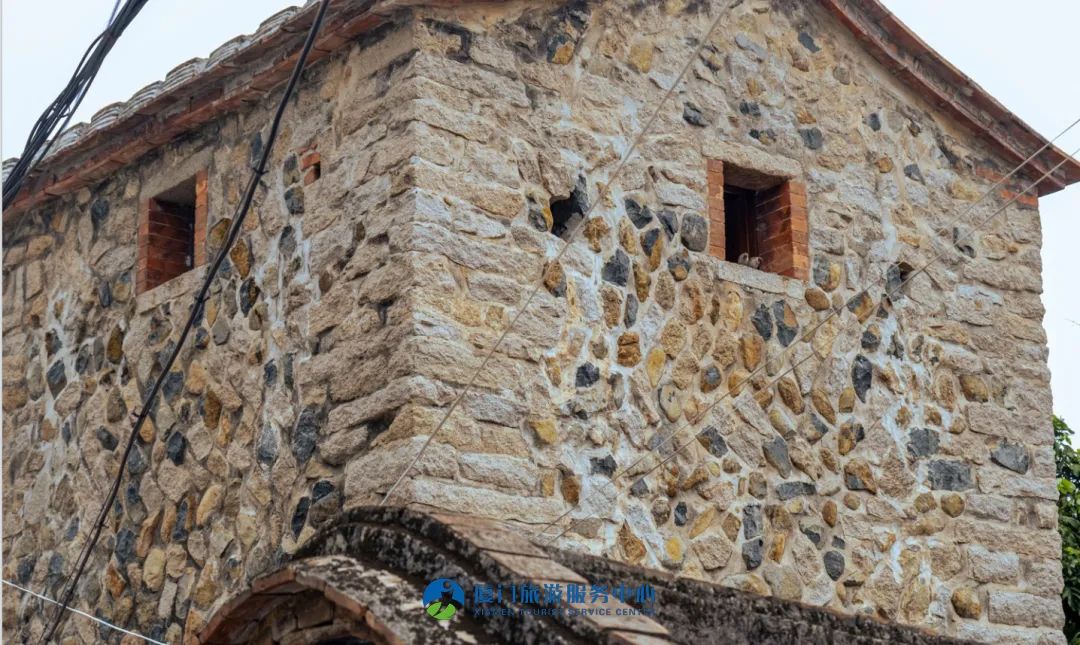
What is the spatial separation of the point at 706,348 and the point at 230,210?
98.1 inches

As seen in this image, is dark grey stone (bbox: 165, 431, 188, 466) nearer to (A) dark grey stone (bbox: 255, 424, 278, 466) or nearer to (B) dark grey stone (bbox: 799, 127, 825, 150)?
(A) dark grey stone (bbox: 255, 424, 278, 466)

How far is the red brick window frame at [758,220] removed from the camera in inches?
305

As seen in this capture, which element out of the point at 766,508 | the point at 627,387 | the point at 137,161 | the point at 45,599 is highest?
the point at 137,161

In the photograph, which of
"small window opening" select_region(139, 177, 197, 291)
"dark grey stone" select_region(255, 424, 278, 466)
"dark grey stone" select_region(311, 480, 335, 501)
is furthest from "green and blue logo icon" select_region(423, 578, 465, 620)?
"small window opening" select_region(139, 177, 197, 291)

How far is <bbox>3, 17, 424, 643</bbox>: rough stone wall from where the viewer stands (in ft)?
22.5

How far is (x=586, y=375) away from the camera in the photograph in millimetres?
7016

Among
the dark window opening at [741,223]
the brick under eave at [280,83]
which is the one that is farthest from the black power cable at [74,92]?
the dark window opening at [741,223]

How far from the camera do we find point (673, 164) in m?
7.61

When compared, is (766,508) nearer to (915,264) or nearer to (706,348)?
(706,348)

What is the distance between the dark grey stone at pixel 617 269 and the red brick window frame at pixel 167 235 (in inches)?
91.5

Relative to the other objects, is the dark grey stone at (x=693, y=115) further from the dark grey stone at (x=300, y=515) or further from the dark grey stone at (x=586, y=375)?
the dark grey stone at (x=300, y=515)

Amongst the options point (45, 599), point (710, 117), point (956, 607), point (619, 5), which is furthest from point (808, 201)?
point (45, 599)

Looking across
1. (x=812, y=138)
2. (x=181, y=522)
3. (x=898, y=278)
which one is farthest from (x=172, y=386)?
(x=898, y=278)

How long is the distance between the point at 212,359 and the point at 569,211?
1.95 meters
